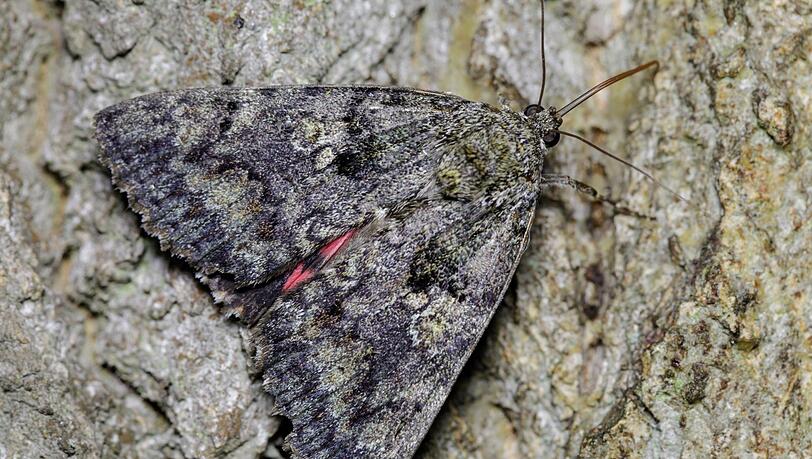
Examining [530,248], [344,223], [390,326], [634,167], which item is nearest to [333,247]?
[344,223]

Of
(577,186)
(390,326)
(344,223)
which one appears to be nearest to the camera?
(390,326)

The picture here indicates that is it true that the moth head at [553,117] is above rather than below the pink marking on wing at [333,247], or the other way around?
above

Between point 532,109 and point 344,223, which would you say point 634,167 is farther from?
point 344,223

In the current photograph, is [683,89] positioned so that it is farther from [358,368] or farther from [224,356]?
[224,356]

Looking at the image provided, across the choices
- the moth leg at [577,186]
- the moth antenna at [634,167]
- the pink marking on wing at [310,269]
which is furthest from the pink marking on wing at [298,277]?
the moth antenna at [634,167]

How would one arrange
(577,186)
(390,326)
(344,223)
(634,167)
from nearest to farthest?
1. (390,326)
2. (344,223)
3. (634,167)
4. (577,186)

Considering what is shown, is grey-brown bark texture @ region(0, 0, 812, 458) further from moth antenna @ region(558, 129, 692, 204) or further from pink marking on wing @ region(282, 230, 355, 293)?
pink marking on wing @ region(282, 230, 355, 293)

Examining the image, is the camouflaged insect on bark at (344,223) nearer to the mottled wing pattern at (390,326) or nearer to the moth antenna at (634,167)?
the mottled wing pattern at (390,326)
